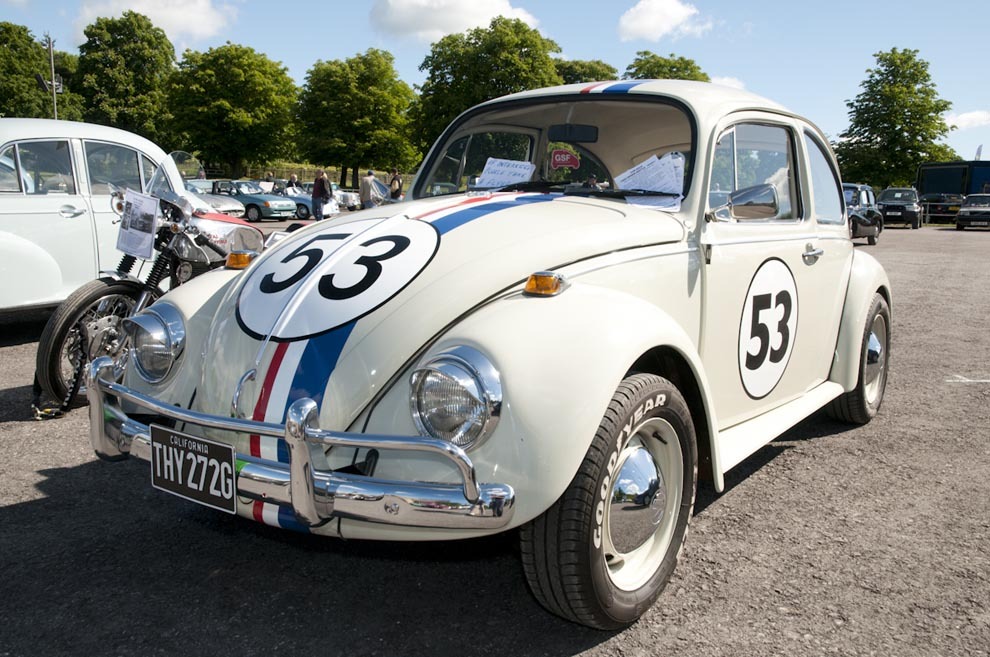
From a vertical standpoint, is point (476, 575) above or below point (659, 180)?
below

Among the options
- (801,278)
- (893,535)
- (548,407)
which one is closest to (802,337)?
(801,278)

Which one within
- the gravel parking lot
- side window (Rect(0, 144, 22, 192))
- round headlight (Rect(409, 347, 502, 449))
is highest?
side window (Rect(0, 144, 22, 192))

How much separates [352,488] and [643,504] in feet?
3.09

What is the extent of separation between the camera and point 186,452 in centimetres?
237

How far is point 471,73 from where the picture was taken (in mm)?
46469

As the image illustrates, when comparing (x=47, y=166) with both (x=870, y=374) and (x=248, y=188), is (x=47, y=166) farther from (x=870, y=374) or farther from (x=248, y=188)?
(x=248, y=188)

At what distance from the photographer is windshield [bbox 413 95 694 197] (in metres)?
3.57

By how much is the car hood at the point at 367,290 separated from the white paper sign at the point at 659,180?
218mm

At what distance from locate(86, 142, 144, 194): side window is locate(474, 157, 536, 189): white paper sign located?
4.15 m

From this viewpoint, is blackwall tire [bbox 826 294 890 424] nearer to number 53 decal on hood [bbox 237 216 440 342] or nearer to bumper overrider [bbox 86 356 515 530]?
number 53 decal on hood [bbox 237 216 440 342]

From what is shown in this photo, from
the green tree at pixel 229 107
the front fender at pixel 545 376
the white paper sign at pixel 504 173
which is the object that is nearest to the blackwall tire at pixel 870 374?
the white paper sign at pixel 504 173

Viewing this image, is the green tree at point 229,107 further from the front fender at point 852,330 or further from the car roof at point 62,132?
the front fender at point 852,330

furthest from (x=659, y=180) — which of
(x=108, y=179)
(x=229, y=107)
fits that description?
(x=229, y=107)

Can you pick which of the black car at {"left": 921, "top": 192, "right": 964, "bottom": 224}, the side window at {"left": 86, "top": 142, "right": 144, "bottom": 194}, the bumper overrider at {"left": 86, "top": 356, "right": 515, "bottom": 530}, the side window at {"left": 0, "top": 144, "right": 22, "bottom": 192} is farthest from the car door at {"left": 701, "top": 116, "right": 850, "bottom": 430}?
the black car at {"left": 921, "top": 192, "right": 964, "bottom": 224}
